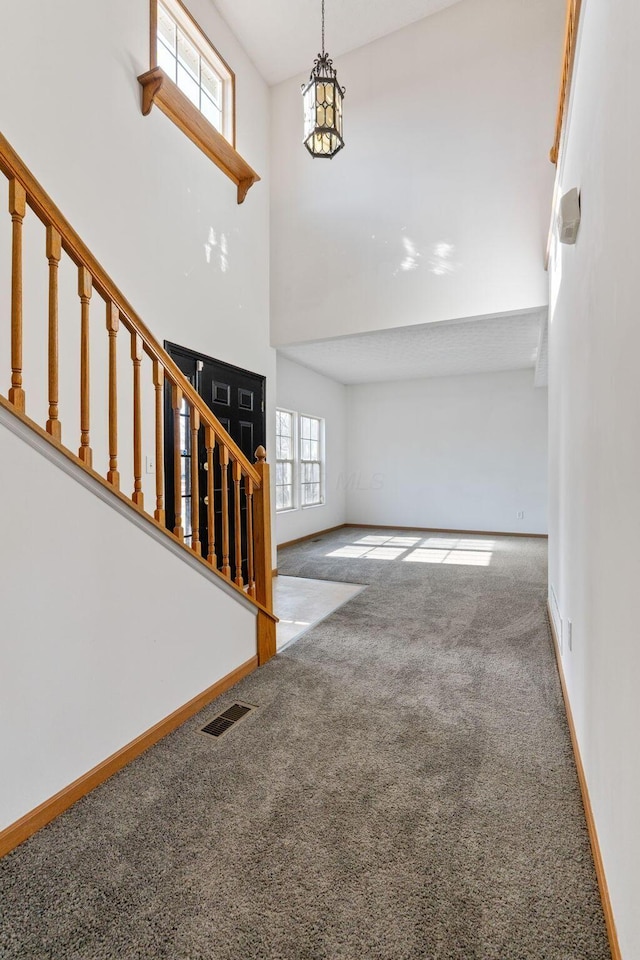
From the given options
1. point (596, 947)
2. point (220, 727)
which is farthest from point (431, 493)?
point (596, 947)

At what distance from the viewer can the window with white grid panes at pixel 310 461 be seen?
7242mm

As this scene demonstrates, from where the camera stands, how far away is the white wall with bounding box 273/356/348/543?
21.6 ft

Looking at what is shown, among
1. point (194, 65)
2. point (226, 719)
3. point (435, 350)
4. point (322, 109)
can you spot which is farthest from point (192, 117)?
point (226, 719)

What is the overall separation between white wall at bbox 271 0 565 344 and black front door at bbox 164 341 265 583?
32.7 inches

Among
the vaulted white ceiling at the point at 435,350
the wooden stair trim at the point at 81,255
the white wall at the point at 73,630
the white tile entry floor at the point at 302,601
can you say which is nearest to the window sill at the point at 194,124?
the vaulted white ceiling at the point at 435,350

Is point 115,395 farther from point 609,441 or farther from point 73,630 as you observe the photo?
point 609,441

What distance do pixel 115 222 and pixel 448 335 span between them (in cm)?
359

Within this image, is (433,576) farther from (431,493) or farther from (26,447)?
(26,447)

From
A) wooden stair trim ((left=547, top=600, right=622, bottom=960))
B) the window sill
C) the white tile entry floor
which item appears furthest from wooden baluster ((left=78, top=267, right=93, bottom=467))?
the window sill

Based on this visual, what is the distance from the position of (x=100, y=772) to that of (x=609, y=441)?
2.09 metres

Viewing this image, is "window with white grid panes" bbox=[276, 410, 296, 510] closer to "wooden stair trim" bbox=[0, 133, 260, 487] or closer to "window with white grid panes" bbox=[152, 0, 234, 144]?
"window with white grid panes" bbox=[152, 0, 234, 144]

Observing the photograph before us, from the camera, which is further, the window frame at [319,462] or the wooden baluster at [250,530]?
the window frame at [319,462]

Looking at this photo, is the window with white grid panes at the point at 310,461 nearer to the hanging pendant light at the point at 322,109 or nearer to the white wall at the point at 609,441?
the hanging pendant light at the point at 322,109

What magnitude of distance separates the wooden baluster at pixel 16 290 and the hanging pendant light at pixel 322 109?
1.79m
